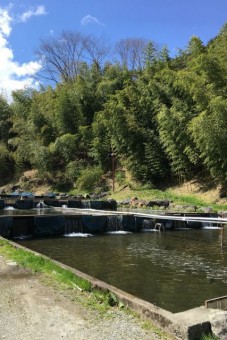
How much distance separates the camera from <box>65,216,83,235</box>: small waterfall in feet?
40.9

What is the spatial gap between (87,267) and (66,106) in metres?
25.9

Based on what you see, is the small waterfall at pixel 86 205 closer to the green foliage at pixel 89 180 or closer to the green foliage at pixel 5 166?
the green foliage at pixel 89 180

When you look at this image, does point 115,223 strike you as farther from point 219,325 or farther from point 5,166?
point 5,166

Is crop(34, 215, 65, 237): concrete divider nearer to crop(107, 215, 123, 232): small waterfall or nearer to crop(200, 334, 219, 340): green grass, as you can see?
crop(107, 215, 123, 232): small waterfall

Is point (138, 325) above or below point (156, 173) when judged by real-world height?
below

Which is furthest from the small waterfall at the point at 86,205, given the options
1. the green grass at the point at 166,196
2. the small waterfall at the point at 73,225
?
the small waterfall at the point at 73,225

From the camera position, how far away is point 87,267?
746cm

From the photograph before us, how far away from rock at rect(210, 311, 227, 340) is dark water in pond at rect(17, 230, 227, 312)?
1618 millimetres

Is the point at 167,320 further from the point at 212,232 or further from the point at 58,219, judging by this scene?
the point at 212,232

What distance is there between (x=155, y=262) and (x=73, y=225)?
5.10m

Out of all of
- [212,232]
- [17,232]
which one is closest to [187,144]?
[212,232]

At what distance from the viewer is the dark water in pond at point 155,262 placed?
19.1 feet

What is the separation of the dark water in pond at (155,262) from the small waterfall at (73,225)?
99 centimetres

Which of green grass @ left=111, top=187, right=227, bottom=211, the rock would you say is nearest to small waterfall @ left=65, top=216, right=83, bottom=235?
green grass @ left=111, top=187, right=227, bottom=211
